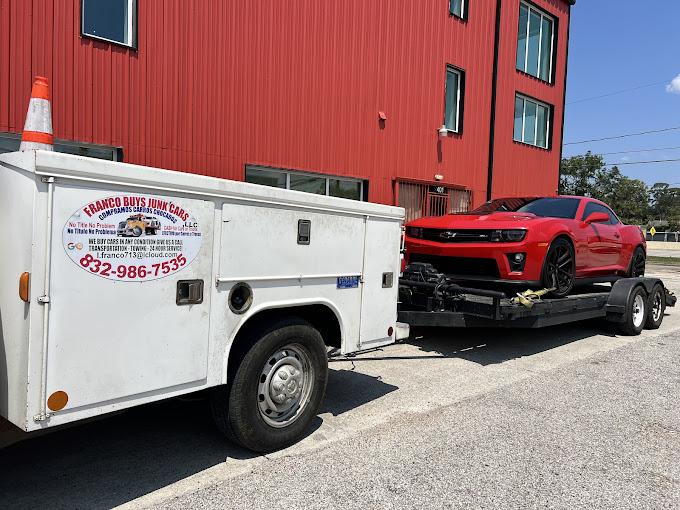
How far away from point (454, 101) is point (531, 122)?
4514mm

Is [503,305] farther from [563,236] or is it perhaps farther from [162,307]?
[162,307]

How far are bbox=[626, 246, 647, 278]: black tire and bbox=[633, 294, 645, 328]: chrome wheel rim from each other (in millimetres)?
508

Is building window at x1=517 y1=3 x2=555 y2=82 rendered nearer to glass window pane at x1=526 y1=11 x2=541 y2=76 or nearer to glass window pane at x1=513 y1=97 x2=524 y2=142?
glass window pane at x1=526 y1=11 x2=541 y2=76

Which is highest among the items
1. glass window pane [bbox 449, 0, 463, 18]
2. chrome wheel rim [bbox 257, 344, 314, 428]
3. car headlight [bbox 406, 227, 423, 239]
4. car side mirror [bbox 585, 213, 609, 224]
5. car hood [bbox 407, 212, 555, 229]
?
glass window pane [bbox 449, 0, 463, 18]

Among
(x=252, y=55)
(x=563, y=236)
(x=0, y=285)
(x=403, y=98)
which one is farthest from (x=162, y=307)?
(x=403, y=98)

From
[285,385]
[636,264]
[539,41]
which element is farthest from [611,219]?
[539,41]

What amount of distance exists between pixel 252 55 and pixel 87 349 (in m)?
7.36

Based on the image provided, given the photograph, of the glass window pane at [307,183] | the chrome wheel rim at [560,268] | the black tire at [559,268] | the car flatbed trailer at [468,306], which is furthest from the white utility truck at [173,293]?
the glass window pane at [307,183]

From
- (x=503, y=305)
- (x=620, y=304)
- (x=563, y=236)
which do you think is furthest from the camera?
(x=620, y=304)

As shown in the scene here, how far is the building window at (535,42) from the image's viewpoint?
16.2 m

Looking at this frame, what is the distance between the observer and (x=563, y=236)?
680cm

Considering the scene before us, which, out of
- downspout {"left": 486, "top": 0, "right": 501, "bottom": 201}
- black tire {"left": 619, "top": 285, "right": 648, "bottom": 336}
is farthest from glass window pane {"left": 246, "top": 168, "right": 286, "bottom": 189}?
downspout {"left": 486, "top": 0, "right": 501, "bottom": 201}

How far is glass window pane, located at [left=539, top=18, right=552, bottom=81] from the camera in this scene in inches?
684

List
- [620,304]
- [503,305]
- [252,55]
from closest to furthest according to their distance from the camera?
[503,305] < [620,304] < [252,55]
